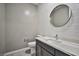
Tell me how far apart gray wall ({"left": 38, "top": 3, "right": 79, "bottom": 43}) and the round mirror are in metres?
0.06

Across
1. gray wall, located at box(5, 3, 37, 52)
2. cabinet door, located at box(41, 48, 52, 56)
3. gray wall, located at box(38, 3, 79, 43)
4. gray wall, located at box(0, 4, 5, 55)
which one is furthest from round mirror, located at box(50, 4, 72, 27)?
gray wall, located at box(0, 4, 5, 55)

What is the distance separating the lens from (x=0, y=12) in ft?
4.05

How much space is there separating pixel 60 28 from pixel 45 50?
0.46 meters

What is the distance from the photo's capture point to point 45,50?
1226mm

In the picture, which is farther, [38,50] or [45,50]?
[38,50]

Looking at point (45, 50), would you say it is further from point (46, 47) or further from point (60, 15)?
point (60, 15)

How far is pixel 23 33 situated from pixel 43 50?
462 mm

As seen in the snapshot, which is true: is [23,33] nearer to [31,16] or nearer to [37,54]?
[31,16]

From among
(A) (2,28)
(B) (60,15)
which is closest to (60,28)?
(B) (60,15)

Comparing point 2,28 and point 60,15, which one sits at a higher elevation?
point 60,15

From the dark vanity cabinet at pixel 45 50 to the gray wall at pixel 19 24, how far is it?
21 centimetres

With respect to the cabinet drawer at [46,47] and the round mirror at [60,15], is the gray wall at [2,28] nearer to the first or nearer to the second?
the cabinet drawer at [46,47]

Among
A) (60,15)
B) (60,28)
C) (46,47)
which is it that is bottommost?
(46,47)

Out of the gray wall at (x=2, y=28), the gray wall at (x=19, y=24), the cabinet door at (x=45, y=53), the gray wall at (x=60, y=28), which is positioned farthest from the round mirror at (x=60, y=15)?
the gray wall at (x=2, y=28)
